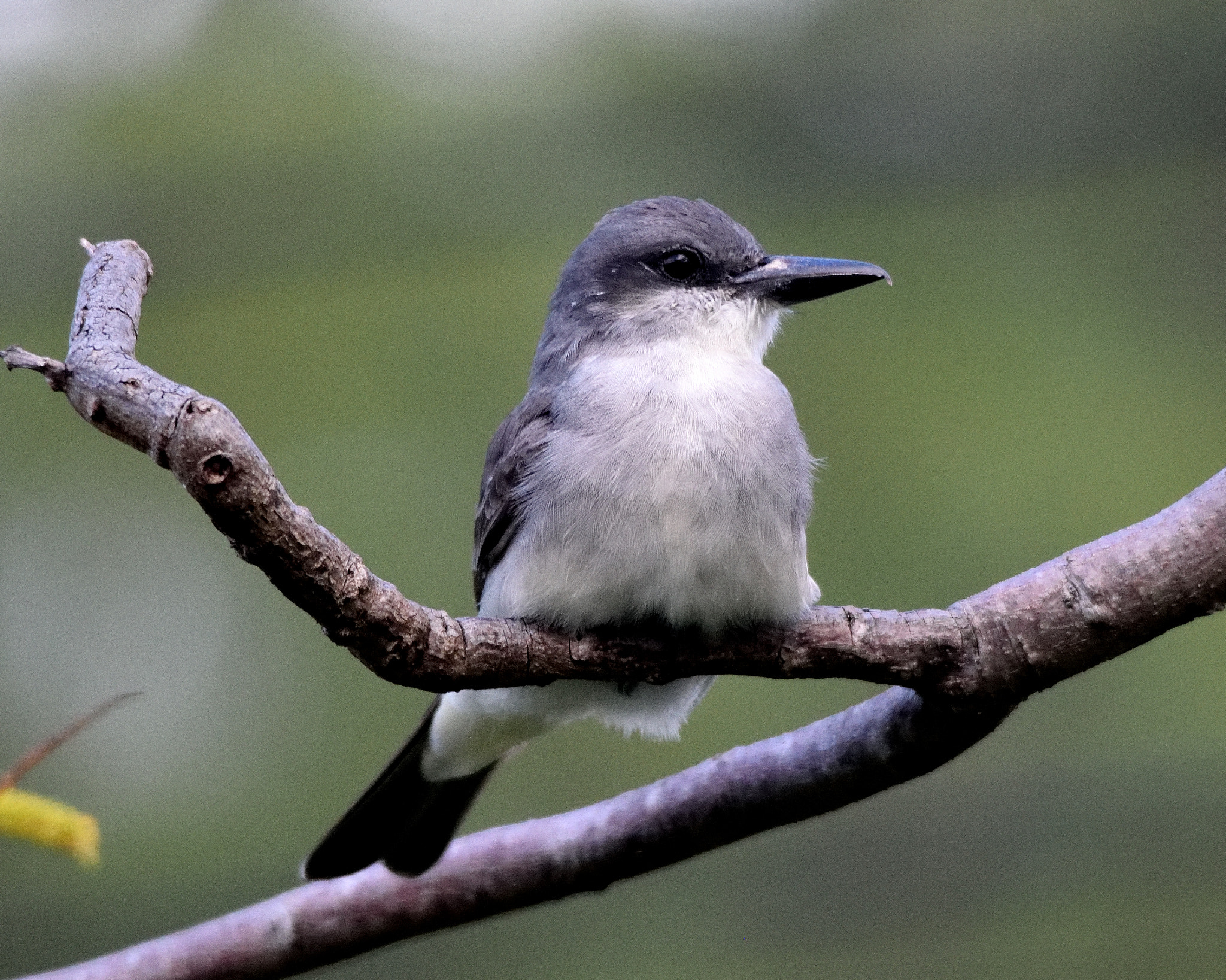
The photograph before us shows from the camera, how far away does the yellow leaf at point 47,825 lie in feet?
5.48

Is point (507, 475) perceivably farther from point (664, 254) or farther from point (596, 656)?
point (664, 254)

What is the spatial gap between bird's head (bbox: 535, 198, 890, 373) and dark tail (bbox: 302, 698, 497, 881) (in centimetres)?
98

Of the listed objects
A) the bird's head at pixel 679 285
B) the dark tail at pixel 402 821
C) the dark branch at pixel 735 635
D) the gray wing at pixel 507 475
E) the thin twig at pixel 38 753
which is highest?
the bird's head at pixel 679 285

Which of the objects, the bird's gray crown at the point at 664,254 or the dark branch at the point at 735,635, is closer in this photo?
the dark branch at the point at 735,635

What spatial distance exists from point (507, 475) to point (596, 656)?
56 cm

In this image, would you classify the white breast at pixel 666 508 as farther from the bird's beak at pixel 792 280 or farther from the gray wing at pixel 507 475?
the bird's beak at pixel 792 280

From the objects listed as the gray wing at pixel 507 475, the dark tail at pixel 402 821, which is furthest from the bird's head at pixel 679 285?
the dark tail at pixel 402 821

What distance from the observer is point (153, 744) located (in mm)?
5863

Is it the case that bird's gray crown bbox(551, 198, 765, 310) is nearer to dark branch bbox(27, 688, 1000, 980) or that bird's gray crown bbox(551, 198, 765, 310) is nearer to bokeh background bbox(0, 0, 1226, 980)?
dark branch bbox(27, 688, 1000, 980)

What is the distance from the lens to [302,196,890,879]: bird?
2.38m

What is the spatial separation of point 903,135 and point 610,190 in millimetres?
1293

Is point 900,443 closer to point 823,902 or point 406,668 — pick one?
point 823,902

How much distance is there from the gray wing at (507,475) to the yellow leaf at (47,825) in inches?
43.1

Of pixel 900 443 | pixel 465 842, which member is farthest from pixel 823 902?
pixel 465 842
